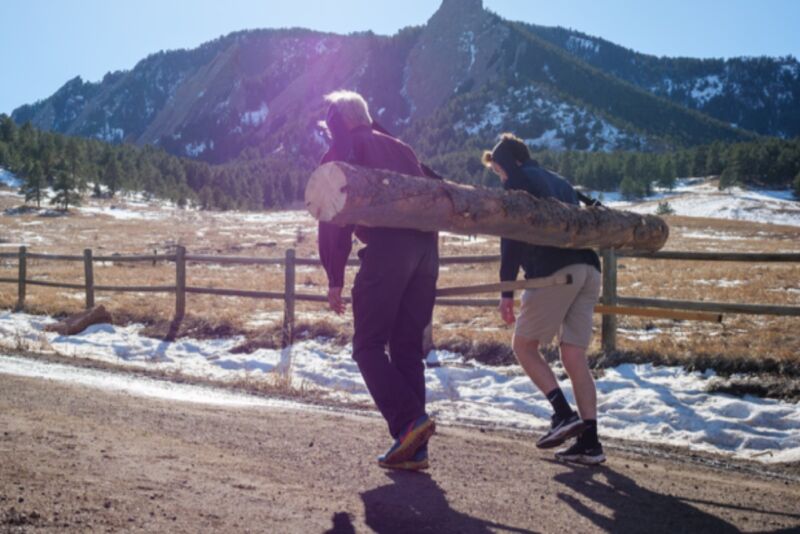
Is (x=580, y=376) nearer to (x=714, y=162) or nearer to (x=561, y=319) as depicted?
(x=561, y=319)

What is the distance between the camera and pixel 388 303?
3.66 metres

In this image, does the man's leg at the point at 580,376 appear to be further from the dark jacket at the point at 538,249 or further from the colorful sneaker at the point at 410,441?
the colorful sneaker at the point at 410,441

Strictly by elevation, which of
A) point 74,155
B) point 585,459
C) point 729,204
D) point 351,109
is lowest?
point 585,459

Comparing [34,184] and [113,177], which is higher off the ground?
[113,177]

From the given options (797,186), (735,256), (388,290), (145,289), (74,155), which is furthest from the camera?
(74,155)

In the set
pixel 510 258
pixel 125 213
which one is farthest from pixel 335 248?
pixel 125 213

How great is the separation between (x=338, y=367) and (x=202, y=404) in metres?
3.08

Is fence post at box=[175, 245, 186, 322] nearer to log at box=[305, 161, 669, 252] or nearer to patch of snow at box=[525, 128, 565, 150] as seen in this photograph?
log at box=[305, 161, 669, 252]

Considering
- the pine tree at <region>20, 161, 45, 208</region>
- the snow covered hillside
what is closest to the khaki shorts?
the snow covered hillside

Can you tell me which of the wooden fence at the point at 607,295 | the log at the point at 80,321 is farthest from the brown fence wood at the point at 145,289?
the log at the point at 80,321

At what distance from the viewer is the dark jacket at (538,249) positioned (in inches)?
172

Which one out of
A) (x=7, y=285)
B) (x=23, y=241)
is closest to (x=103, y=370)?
(x=7, y=285)

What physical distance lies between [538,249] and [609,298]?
166 inches

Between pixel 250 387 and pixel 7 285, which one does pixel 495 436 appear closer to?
pixel 250 387
